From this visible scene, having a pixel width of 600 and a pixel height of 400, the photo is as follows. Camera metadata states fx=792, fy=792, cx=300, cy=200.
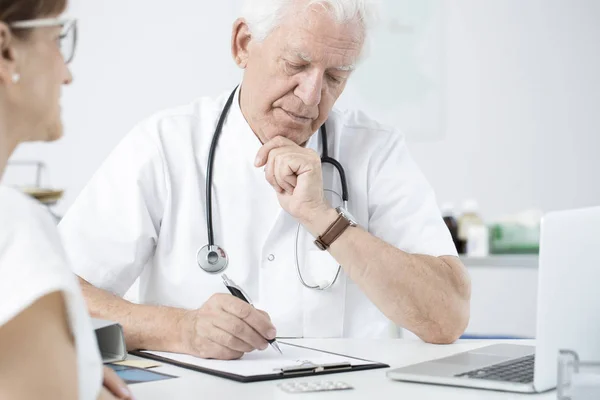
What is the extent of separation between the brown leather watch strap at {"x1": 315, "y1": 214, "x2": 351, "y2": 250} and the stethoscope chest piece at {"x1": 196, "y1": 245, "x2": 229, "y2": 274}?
247mm

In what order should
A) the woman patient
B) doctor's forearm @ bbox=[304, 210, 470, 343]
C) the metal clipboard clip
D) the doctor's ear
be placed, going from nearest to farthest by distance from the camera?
the woman patient, the metal clipboard clip, doctor's forearm @ bbox=[304, 210, 470, 343], the doctor's ear

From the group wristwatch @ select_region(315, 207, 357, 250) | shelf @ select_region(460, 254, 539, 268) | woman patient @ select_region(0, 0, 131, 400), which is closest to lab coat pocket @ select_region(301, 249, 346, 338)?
wristwatch @ select_region(315, 207, 357, 250)

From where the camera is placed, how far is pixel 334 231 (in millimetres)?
1535

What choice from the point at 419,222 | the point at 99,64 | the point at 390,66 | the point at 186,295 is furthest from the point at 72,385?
the point at 99,64

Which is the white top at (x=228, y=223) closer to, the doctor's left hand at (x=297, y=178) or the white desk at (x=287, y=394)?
the doctor's left hand at (x=297, y=178)

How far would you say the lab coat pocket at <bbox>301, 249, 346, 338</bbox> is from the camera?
1.69 metres

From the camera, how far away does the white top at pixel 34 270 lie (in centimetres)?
66

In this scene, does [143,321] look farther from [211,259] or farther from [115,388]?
[115,388]

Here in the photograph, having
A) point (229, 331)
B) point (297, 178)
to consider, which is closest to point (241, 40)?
point (297, 178)

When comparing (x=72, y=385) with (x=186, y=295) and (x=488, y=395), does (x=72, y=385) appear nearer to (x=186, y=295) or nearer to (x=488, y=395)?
(x=488, y=395)

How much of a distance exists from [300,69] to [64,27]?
2.73ft

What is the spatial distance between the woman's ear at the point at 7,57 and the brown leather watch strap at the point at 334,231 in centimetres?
84

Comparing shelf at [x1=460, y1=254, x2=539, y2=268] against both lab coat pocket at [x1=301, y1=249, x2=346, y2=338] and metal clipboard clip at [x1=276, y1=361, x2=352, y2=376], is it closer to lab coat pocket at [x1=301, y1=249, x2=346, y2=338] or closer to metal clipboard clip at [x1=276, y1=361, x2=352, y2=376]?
lab coat pocket at [x1=301, y1=249, x2=346, y2=338]

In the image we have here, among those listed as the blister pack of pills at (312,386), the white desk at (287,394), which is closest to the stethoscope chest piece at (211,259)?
the white desk at (287,394)
